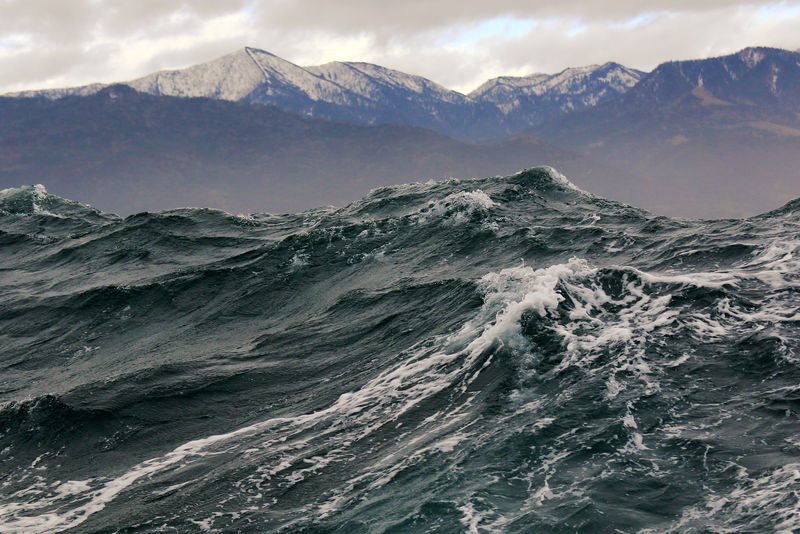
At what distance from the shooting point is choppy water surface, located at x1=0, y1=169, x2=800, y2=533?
15.7 meters

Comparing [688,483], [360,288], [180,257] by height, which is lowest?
[688,483]

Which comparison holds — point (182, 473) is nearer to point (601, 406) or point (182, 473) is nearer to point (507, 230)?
point (601, 406)

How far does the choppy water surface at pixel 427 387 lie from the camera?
15.7 m

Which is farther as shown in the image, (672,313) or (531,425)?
(672,313)

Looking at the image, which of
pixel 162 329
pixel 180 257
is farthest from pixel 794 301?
pixel 180 257

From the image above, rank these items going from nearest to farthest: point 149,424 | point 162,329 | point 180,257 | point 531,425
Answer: point 531,425, point 149,424, point 162,329, point 180,257

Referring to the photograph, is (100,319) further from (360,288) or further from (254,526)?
(254,526)

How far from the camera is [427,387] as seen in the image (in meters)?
21.5

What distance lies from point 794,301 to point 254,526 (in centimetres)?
1760

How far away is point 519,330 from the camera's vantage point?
2303 centimetres

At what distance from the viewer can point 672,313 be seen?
23453mm

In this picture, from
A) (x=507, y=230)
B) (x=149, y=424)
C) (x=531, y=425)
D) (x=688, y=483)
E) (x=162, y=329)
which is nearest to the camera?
(x=688, y=483)

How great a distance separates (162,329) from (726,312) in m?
22.2

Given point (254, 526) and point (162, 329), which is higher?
point (162, 329)
